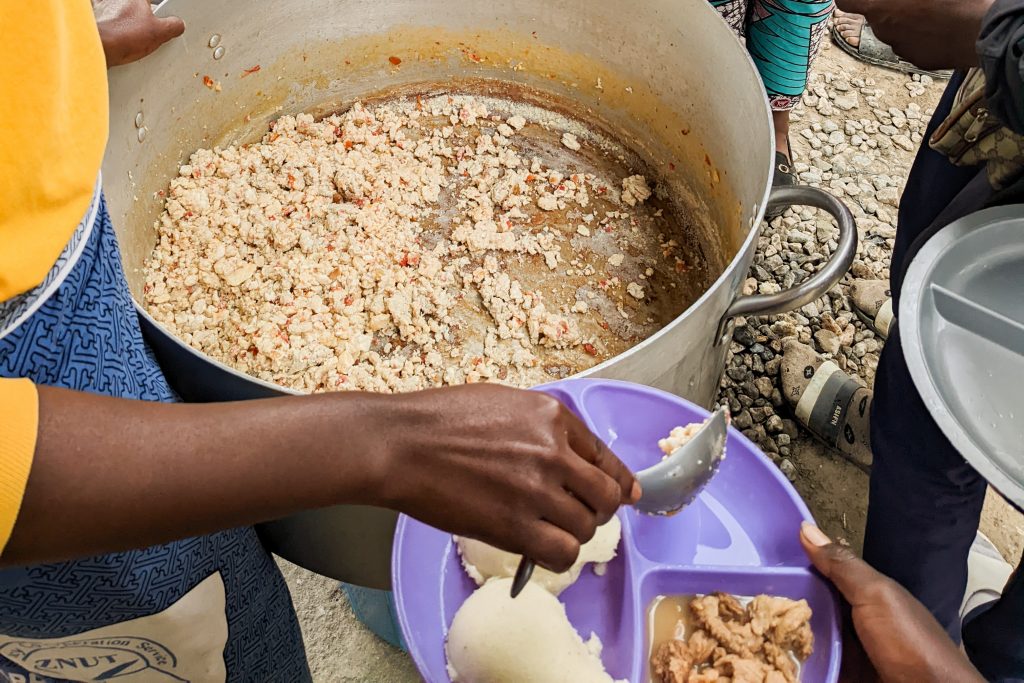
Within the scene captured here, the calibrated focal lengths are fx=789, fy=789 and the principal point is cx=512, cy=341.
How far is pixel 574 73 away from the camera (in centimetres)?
184

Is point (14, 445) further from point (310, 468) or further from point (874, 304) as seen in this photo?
point (874, 304)

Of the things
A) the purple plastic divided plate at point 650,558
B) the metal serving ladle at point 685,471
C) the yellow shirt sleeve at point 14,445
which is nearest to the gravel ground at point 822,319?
the purple plastic divided plate at point 650,558

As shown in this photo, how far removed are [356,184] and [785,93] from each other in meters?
1.13

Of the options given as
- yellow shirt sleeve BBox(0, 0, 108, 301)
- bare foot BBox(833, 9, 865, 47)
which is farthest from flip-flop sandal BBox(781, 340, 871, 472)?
yellow shirt sleeve BBox(0, 0, 108, 301)

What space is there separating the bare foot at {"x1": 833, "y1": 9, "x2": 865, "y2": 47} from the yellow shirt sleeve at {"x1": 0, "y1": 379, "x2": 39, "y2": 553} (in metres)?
2.79

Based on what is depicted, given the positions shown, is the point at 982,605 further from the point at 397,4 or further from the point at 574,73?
the point at 397,4

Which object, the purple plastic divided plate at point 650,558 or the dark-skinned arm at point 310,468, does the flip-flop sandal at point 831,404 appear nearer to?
the purple plastic divided plate at point 650,558

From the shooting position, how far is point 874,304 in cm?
198

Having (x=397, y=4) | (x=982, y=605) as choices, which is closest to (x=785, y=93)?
(x=397, y=4)

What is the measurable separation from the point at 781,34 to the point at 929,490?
114 centimetres

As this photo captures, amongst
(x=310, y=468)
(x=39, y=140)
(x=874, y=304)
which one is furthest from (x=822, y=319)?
(x=39, y=140)

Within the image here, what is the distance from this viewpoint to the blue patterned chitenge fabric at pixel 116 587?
77cm

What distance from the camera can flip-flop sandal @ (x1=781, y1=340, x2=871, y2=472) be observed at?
5.81ft

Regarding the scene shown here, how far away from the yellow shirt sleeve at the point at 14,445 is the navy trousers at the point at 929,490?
3.88 feet
